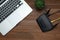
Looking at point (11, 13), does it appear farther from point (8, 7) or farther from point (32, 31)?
point (32, 31)

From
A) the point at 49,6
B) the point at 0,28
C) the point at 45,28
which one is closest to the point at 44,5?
the point at 49,6

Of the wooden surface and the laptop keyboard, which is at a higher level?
the laptop keyboard

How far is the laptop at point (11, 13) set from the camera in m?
0.94

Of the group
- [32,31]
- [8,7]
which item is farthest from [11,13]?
[32,31]

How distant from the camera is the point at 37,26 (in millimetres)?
946

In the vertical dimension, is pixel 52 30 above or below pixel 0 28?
below

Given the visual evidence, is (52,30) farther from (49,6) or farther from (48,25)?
(49,6)

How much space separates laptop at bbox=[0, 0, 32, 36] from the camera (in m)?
0.94

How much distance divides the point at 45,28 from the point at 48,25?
0.02 m

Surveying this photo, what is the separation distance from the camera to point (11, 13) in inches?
37.9

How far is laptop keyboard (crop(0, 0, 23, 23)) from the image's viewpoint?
95cm

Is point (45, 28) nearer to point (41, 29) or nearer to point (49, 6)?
point (41, 29)

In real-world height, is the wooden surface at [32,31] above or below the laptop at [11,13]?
below

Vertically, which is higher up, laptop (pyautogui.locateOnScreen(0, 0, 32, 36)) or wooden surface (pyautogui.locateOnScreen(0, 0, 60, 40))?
laptop (pyautogui.locateOnScreen(0, 0, 32, 36))
